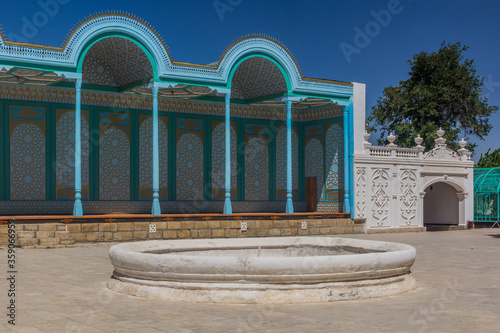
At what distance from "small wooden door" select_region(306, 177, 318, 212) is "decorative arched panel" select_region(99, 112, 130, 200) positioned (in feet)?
22.9

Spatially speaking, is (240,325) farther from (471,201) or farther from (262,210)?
(471,201)

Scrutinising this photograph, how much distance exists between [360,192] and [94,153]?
900 cm

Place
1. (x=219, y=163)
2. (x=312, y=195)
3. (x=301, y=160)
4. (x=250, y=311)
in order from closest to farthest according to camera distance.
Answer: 1. (x=250, y=311)
2. (x=219, y=163)
3. (x=312, y=195)
4. (x=301, y=160)

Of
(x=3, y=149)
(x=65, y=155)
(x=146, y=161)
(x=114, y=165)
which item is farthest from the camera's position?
(x=146, y=161)

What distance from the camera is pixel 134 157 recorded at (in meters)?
21.6

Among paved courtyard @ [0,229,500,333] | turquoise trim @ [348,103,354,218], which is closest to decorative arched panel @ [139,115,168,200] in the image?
turquoise trim @ [348,103,354,218]

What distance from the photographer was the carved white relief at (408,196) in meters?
24.0

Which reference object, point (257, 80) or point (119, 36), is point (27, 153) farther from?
point (257, 80)

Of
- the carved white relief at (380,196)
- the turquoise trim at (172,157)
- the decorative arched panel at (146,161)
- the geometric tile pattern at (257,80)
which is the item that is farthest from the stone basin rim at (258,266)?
the carved white relief at (380,196)

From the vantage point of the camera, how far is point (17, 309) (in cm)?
730

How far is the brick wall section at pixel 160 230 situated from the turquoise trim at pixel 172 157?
139 inches

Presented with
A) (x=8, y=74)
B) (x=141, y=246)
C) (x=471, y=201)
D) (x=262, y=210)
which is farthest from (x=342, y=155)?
(x=141, y=246)

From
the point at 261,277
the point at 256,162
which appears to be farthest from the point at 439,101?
the point at 261,277

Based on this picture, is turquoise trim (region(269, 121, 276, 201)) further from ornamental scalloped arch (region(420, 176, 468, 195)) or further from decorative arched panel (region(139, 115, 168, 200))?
ornamental scalloped arch (region(420, 176, 468, 195))
